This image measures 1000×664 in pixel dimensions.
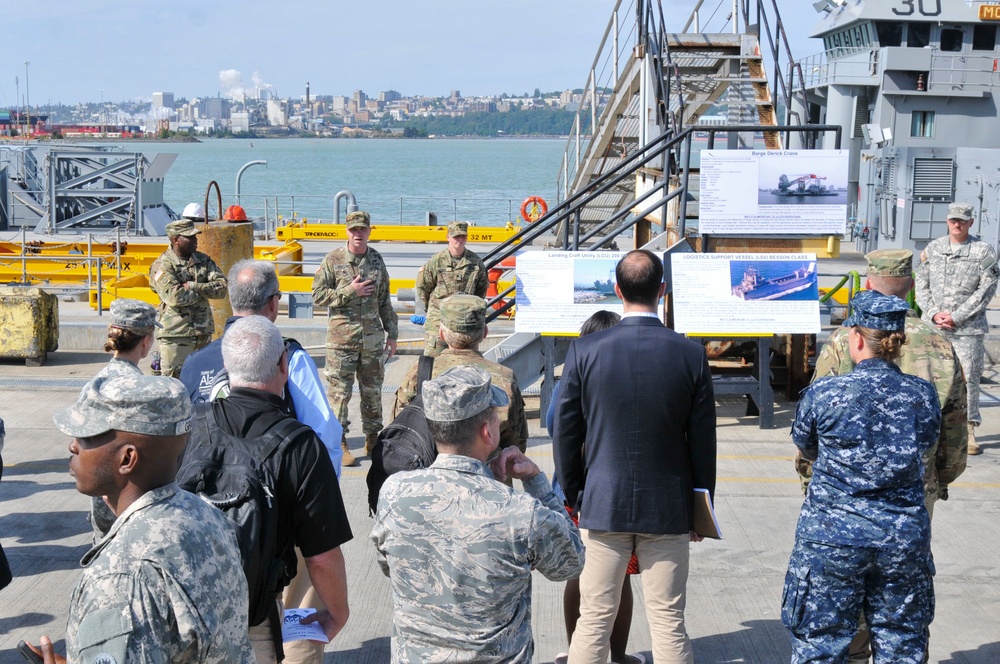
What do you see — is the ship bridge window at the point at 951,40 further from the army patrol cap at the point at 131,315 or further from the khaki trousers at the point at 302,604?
the khaki trousers at the point at 302,604

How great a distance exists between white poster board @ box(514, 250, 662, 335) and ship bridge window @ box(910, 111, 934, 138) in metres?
29.2

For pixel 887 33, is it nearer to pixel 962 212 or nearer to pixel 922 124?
pixel 922 124

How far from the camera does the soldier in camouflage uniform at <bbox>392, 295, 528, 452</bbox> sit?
431 cm

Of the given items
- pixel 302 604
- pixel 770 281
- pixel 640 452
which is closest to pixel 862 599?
pixel 640 452

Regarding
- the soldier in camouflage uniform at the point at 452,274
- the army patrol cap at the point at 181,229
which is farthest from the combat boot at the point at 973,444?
the army patrol cap at the point at 181,229

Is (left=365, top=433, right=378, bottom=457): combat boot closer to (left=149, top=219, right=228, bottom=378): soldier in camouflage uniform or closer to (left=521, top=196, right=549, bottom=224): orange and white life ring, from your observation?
(left=149, top=219, right=228, bottom=378): soldier in camouflage uniform

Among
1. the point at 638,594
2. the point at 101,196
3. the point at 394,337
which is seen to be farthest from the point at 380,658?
the point at 101,196

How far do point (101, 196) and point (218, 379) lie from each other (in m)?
26.3

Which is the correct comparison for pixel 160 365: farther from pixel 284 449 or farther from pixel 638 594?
pixel 284 449

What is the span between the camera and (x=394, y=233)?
25250mm

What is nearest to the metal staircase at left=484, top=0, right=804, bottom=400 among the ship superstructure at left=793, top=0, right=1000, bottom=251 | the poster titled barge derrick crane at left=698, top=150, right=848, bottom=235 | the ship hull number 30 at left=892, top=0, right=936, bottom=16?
the poster titled barge derrick crane at left=698, top=150, right=848, bottom=235

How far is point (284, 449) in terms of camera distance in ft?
10.4

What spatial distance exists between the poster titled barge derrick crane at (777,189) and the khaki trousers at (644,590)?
18.0 feet

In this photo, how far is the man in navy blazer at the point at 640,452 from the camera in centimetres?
408
